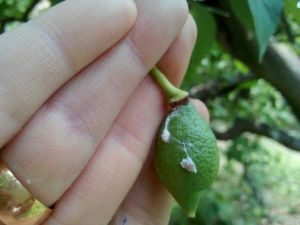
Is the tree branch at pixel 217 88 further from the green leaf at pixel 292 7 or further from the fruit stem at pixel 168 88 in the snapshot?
the fruit stem at pixel 168 88

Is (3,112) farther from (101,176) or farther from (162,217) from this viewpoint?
(162,217)

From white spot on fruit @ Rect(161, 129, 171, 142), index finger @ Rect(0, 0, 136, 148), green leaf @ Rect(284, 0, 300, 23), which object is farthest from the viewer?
green leaf @ Rect(284, 0, 300, 23)

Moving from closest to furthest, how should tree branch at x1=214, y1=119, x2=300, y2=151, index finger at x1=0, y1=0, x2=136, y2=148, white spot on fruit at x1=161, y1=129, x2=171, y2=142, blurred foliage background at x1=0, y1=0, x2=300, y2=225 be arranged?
index finger at x1=0, y1=0, x2=136, y2=148 → white spot on fruit at x1=161, y1=129, x2=171, y2=142 → blurred foliage background at x1=0, y1=0, x2=300, y2=225 → tree branch at x1=214, y1=119, x2=300, y2=151

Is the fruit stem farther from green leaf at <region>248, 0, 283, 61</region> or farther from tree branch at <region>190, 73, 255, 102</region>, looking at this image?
tree branch at <region>190, 73, 255, 102</region>

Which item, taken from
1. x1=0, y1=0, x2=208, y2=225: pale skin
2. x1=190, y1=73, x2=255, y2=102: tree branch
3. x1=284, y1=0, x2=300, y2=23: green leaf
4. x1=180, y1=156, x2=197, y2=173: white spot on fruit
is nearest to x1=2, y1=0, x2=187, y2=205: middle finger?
x1=0, y1=0, x2=208, y2=225: pale skin

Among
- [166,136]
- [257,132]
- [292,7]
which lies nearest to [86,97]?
[166,136]

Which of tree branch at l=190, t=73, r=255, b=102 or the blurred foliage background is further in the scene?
tree branch at l=190, t=73, r=255, b=102

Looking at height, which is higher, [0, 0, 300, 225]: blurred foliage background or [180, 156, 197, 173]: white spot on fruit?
[180, 156, 197, 173]: white spot on fruit

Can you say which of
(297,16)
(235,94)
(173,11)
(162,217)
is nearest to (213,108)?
(235,94)
